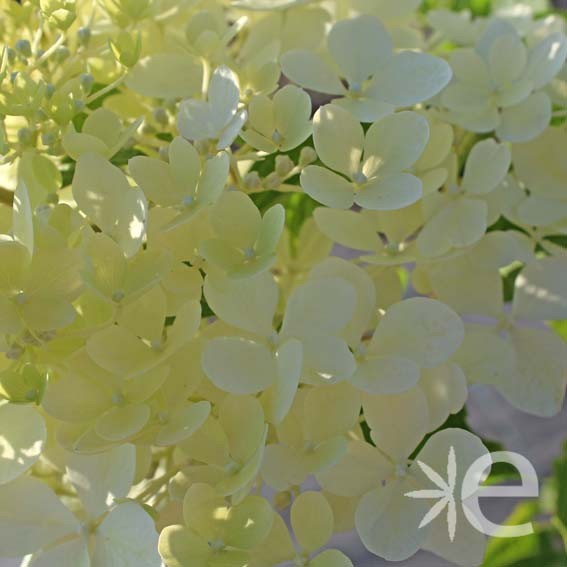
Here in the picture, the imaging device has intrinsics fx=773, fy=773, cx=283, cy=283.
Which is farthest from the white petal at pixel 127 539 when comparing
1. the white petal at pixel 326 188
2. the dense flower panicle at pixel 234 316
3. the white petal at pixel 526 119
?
the white petal at pixel 526 119

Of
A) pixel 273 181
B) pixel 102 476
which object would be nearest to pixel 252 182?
pixel 273 181

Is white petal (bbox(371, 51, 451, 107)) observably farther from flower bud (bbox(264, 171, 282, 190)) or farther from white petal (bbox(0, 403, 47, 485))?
white petal (bbox(0, 403, 47, 485))

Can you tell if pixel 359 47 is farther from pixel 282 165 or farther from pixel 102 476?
pixel 102 476

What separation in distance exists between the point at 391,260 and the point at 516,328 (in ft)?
0.26

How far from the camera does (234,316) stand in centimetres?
26

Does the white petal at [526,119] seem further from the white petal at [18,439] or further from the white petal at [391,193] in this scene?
the white petal at [18,439]

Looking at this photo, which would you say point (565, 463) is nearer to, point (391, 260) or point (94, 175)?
point (391, 260)

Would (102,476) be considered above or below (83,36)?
below

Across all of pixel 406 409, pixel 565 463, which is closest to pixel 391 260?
pixel 406 409

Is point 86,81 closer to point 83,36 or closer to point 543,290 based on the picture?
point 83,36

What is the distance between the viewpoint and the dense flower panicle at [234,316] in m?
0.25

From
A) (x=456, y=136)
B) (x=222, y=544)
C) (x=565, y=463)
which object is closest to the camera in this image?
(x=222, y=544)

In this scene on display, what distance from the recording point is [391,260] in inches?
11.9

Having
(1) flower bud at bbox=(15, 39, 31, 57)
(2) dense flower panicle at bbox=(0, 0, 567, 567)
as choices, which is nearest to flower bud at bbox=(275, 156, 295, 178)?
(2) dense flower panicle at bbox=(0, 0, 567, 567)
